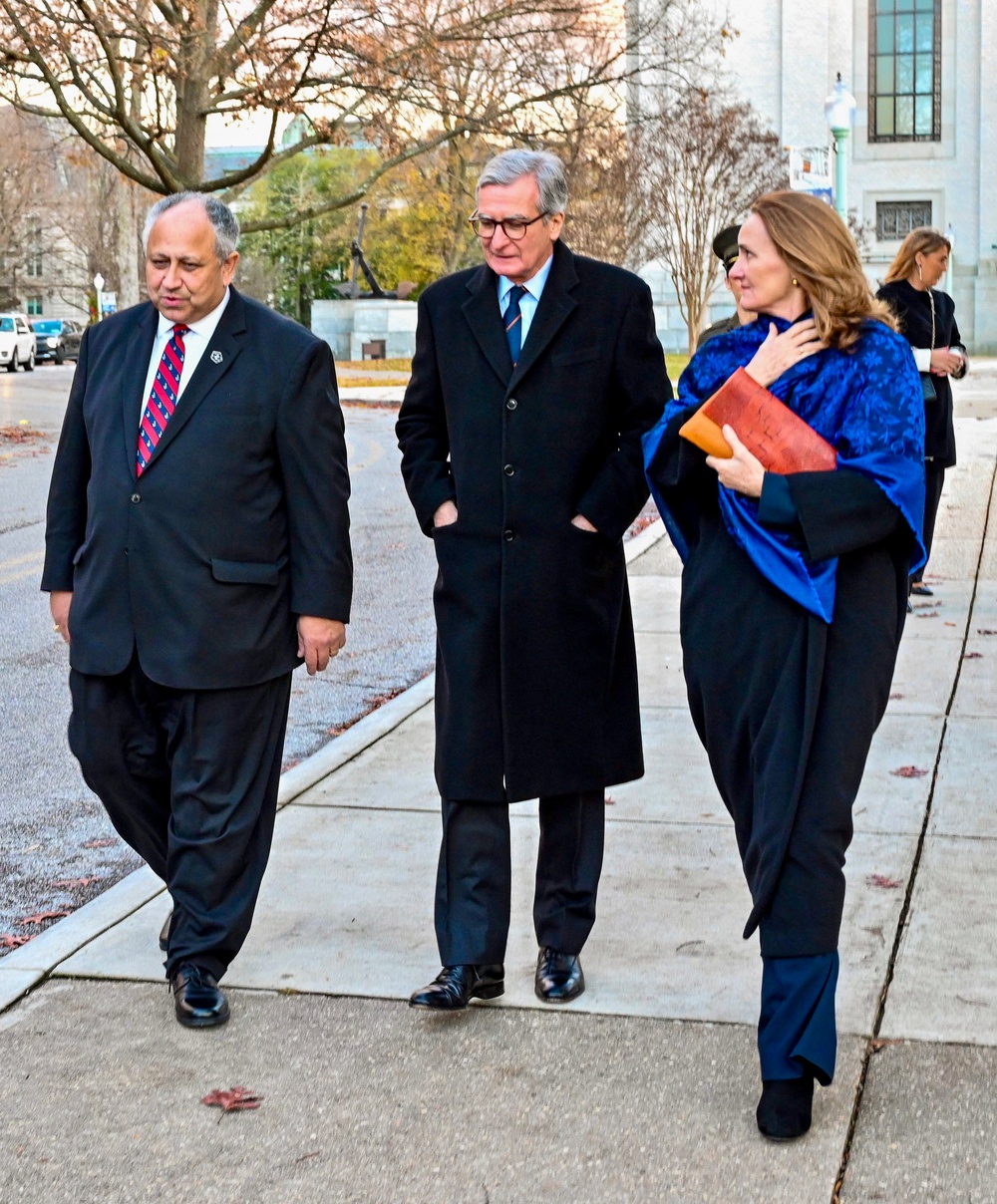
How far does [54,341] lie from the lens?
230ft

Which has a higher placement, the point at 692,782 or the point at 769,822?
the point at 769,822

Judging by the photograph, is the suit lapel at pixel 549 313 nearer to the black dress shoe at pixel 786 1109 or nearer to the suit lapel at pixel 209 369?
the suit lapel at pixel 209 369

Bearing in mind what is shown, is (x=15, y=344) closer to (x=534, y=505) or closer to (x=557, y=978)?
(x=534, y=505)

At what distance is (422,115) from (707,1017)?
77.2 feet

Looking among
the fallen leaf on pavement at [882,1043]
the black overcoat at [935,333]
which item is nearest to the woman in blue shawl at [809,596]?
the fallen leaf on pavement at [882,1043]

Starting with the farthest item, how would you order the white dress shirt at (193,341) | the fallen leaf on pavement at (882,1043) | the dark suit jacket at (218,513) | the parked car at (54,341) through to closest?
the parked car at (54,341), the white dress shirt at (193,341), the dark suit jacket at (218,513), the fallen leaf on pavement at (882,1043)

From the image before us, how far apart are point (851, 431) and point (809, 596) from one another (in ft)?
1.19

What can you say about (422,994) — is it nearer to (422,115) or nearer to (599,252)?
(422,115)

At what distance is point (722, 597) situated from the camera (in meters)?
3.79

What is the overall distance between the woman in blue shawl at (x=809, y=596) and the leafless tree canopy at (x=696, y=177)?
31.1 m

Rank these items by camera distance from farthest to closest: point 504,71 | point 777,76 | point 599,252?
1. point 777,76
2. point 599,252
3. point 504,71

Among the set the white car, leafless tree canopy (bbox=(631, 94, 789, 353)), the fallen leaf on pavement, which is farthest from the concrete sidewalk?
the white car

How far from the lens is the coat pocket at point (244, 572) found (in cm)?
430

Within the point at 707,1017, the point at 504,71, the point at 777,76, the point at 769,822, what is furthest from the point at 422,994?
the point at 777,76
